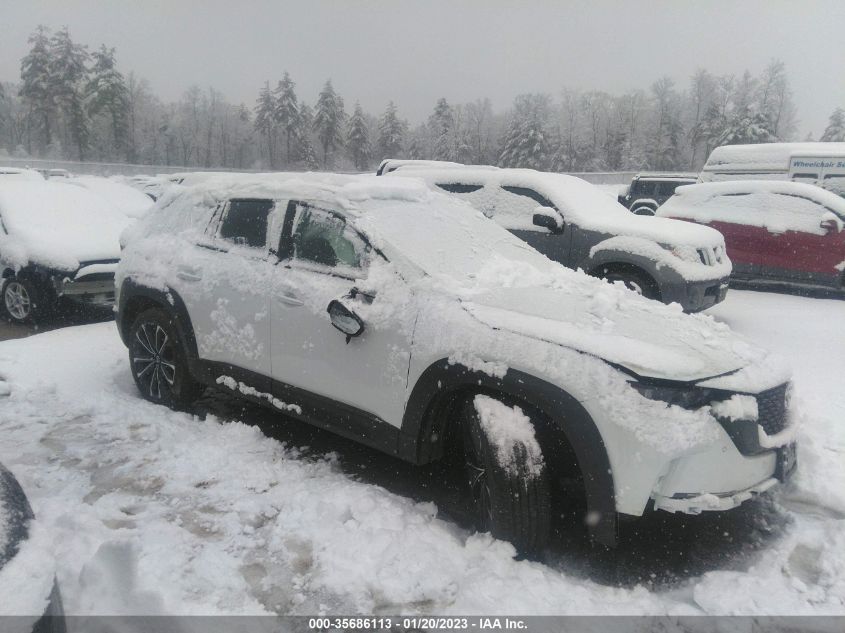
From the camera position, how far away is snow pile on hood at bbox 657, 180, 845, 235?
30.1 feet

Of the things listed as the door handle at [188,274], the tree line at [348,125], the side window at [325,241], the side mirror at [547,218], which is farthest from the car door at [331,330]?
the tree line at [348,125]

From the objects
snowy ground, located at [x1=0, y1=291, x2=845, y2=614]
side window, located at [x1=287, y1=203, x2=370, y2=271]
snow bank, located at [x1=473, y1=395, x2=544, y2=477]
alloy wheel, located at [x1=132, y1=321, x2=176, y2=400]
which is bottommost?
snowy ground, located at [x1=0, y1=291, x2=845, y2=614]

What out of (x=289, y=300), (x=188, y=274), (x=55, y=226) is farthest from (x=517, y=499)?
(x=55, y=226)

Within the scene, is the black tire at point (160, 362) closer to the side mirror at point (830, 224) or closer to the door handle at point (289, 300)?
the door handle at point (289, 300)

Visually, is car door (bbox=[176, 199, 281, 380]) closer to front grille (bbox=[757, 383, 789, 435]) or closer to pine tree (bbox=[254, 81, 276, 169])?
front grille (bbox=[757, 383, 789, 435])

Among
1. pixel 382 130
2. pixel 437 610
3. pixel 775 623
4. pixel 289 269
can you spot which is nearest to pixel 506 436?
pixel 437 610

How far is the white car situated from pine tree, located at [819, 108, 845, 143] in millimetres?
66943

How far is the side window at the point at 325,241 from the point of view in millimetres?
3479

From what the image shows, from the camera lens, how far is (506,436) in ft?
8.98

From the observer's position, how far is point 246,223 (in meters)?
4.12

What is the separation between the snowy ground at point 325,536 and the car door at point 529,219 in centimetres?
335

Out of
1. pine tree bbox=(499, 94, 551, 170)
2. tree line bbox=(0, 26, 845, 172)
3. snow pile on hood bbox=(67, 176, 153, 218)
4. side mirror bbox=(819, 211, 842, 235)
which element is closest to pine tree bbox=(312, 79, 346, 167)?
tree line bbox=(0, 26, 845, 172)

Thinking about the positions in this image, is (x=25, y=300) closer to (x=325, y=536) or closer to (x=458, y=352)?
(x=325, y=536)

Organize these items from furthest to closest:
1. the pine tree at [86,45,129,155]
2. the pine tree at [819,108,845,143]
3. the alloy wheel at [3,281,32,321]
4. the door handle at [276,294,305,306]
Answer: the pine tree at [86,45,129,155] < the pine tree at [819,108,845,143] < the alloy wheel at [3,281,32,321] < the door handle at [276,294,305,306]
